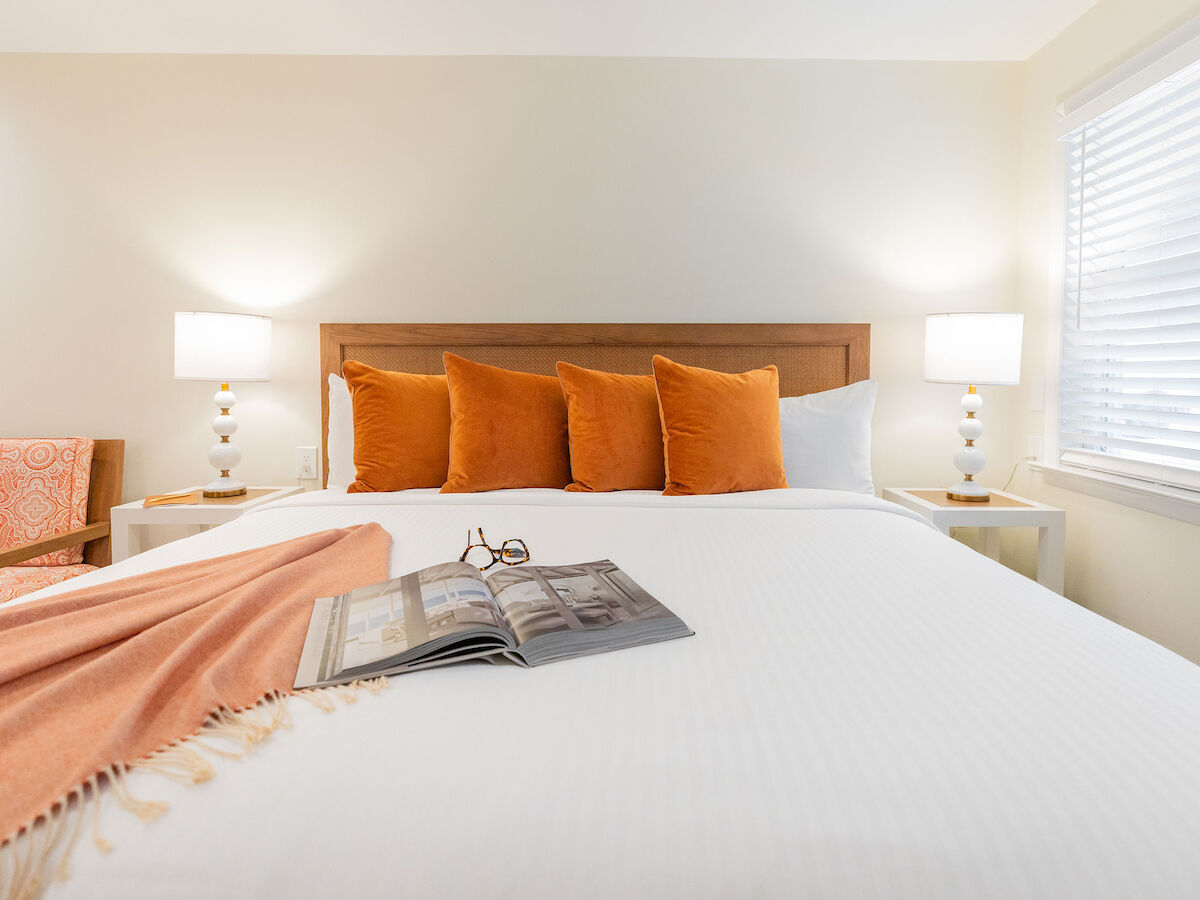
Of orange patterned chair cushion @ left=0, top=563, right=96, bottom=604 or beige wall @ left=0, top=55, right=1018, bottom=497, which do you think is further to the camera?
beige wall @ left=0, top=55, right=1018, bottom=497

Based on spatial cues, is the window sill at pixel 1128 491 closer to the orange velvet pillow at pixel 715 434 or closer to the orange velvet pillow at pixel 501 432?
the orange velvet pillow at pixel 715 434

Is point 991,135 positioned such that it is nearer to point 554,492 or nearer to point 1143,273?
point 1143,273

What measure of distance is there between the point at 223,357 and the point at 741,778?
96.6 inches

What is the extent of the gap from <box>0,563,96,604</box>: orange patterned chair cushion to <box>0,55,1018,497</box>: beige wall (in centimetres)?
55

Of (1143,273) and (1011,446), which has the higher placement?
(1143,273)

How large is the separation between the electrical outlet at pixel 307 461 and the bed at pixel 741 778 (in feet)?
7.16

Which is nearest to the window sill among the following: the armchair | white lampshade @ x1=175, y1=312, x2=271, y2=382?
white lampshade @ x1=175, y1=312, x2=271, y2=382

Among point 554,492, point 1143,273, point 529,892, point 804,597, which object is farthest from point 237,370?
point 1143,273

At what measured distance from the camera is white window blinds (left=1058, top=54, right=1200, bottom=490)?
1.99 meters

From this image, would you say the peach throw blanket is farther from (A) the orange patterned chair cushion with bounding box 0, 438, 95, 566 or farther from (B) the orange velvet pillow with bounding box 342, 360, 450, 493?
(A) the orange patterned chair cushion with bounding box 0, 438, 95, 566

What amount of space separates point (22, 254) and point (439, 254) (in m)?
1.66

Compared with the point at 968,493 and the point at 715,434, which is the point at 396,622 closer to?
the point at 715,434

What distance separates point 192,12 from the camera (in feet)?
8.04

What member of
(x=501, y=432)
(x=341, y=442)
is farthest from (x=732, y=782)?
(x=341, y=442)
